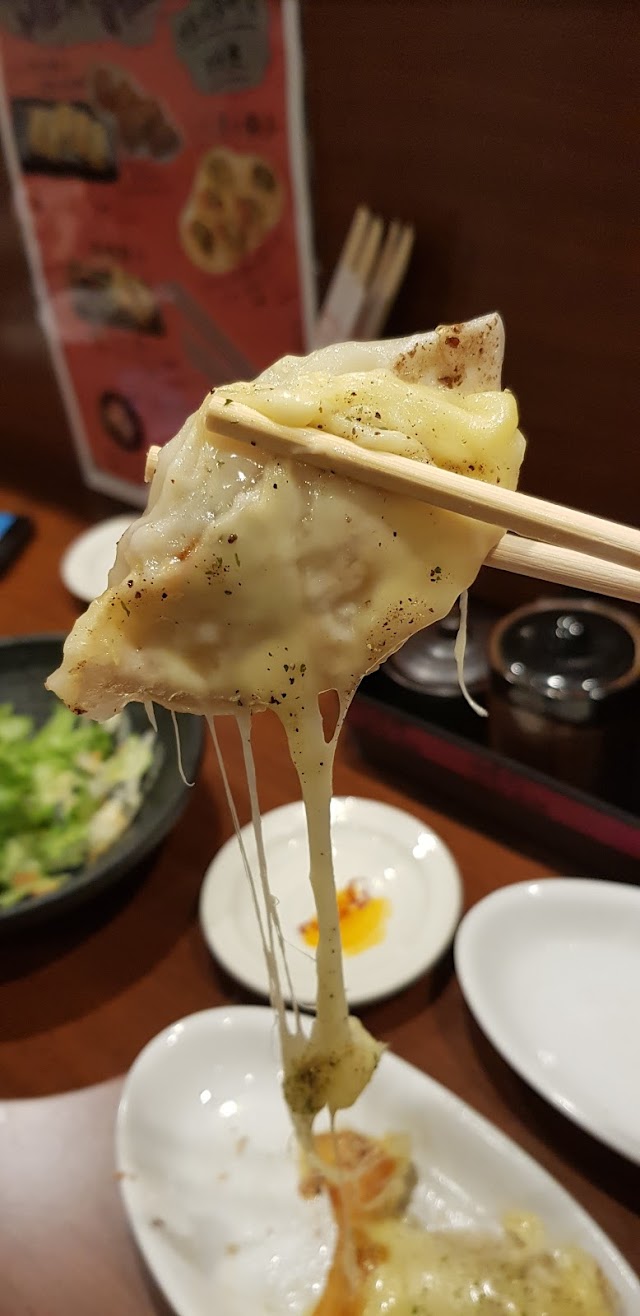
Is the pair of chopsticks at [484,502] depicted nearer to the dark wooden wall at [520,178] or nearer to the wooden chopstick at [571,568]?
the wooden chopstick at [571,568]

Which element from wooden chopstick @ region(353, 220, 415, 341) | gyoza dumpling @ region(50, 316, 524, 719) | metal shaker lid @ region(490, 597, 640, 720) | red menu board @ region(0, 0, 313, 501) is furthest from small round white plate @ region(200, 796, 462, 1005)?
red menu board @ region(0, 0, 313, 501)

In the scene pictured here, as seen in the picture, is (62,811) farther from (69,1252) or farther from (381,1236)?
(381,1236)

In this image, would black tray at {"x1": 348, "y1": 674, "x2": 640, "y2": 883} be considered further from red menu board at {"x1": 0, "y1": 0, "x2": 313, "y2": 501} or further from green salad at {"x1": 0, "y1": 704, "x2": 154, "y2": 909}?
red menu board at {"x1": 0, "y1": 0, "x2": 313, "y2": 501}

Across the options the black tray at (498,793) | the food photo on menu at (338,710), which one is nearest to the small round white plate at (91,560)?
the food photo on menu at (338,710)

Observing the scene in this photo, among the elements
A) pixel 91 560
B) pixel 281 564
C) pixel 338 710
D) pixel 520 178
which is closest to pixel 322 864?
pixel 281 564

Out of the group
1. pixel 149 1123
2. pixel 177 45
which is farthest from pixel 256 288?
pixel 149 1123

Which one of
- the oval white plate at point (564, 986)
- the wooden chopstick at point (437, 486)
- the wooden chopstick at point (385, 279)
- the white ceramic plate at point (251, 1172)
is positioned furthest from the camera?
the wooden chopstick at point (385, 279)

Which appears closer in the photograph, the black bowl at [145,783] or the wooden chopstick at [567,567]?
the wooden chopstick at [567,567]

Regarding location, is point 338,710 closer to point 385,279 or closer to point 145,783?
point 145,783
